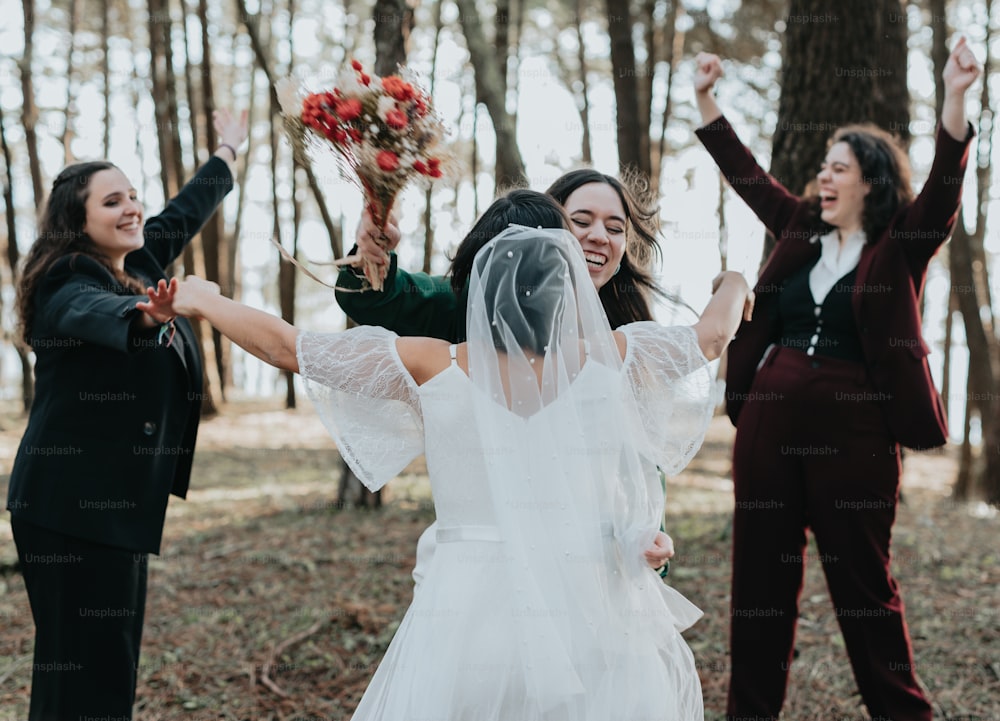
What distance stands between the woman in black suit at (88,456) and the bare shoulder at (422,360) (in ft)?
3.16

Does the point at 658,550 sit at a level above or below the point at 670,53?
below

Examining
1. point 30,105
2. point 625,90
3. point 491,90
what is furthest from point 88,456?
point 30,105

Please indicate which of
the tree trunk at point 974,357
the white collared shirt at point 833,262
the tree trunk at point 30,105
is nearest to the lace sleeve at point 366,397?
the white collared shirt at point 833,262

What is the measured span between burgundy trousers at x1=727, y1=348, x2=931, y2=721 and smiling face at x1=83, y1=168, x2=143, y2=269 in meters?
2.50

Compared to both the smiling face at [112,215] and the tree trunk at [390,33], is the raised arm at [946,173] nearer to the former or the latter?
the smiling face at [112,215]

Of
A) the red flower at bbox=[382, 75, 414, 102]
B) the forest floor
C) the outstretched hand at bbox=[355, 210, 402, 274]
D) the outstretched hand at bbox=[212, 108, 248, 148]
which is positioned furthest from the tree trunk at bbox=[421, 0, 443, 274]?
the red flower at bbox=[382, 75, 414, 102]

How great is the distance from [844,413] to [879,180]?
95 cm

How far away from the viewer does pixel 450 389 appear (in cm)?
225

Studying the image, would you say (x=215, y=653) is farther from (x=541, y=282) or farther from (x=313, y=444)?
(x=313, y=444)

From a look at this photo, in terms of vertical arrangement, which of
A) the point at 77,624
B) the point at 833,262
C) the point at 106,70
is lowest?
the point at 77,624

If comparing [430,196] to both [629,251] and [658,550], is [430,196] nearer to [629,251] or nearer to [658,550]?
[629,251]

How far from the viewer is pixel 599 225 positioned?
9.61 ft

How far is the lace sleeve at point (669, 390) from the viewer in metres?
2.36

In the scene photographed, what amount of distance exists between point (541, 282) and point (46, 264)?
192 cm
